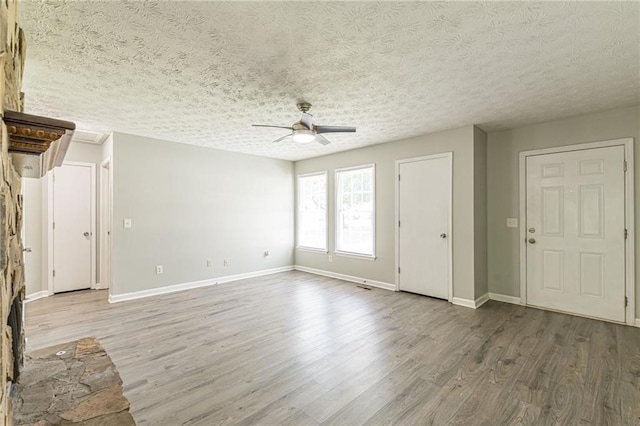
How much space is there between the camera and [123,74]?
249 centimetres

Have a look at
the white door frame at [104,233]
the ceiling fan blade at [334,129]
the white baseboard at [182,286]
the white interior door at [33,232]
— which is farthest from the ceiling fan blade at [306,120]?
the white interior door at [33,232]

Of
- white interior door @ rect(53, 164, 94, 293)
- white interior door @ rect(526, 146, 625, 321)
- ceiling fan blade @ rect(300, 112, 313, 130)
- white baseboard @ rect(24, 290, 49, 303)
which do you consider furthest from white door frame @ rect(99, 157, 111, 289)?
white interior door @ rect(526, 146, 625, 321)

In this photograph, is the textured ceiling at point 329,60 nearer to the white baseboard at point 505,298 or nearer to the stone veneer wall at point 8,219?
the stone veneer wall at point 8,219

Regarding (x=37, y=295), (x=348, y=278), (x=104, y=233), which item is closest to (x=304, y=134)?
(x=348, y=278)

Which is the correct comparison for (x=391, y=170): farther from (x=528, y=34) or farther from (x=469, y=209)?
(x=528, y=34)

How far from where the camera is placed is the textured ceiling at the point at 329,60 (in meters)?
1.74

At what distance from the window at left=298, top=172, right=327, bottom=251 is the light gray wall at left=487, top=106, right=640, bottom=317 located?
2.91 m

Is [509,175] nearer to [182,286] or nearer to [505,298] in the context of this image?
[505,298]

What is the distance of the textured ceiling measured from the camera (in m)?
1.74

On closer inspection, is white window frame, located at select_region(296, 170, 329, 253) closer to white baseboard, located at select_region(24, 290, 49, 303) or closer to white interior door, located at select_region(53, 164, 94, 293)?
white interior door, located at select_region(53, 164, 94, 293)

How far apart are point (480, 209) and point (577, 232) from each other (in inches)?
42.9

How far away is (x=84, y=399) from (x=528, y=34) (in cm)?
366

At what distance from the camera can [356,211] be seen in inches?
216

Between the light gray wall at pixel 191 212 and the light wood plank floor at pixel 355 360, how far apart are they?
0.76 metres
